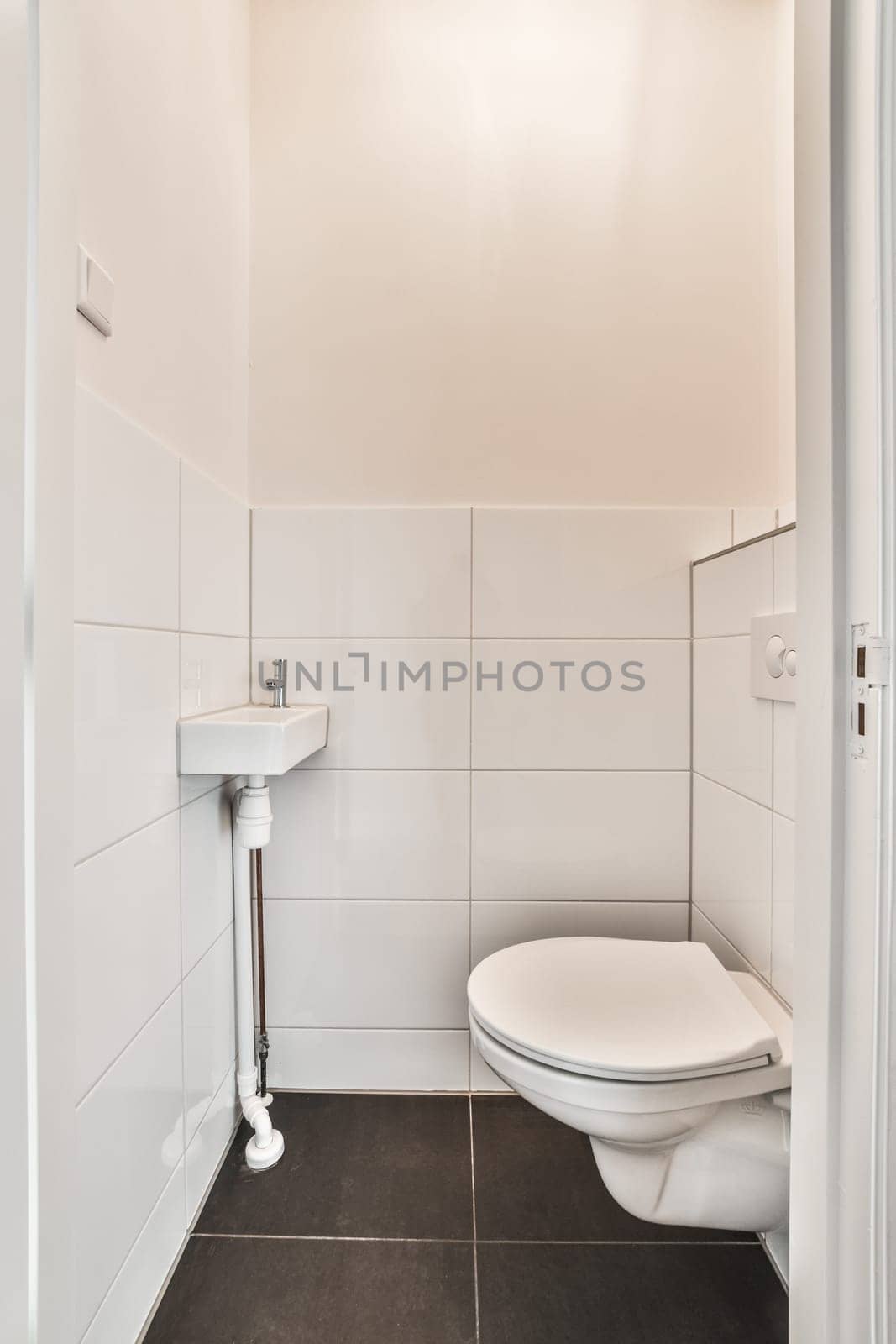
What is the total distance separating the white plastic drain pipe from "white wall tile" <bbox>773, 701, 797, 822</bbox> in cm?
92

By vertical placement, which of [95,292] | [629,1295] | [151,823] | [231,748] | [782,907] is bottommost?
[629,1295]

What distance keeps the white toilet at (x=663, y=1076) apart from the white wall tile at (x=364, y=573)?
76 centimetres

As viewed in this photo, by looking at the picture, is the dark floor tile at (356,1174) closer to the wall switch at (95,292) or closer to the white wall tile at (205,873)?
the white wall tile at (205,873)

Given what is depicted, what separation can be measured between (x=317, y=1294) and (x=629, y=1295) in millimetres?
477

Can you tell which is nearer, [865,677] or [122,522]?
[865,677]

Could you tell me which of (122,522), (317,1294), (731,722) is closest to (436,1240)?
(317,1294)

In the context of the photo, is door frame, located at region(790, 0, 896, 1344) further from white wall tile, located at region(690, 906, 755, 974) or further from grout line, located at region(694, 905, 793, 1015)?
white wall tile, located at region(690, 906, 755, 974)

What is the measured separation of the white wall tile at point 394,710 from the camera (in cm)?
142

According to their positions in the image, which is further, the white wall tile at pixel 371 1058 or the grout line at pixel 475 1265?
the white wall tile at pixel 371 1058

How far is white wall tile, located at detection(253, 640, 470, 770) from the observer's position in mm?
1422

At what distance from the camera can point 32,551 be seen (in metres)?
0.52

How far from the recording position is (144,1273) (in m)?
0.91

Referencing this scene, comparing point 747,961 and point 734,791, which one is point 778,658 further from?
point 747,961

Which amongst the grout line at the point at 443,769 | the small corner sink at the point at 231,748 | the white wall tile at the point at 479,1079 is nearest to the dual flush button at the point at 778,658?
the grout line at the point at 443,769
